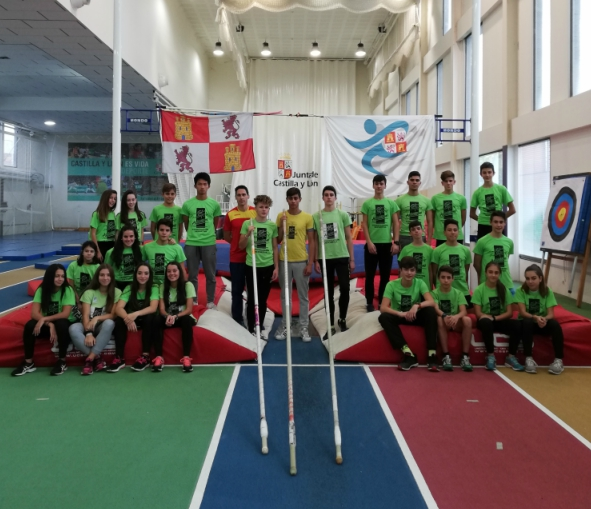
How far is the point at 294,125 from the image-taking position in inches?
580

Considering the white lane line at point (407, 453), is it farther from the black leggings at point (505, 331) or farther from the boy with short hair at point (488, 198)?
the boy with short hair at point (488, 198)

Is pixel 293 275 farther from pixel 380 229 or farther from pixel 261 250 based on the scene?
pixel 380 229

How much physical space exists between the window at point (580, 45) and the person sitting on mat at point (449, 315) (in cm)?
372

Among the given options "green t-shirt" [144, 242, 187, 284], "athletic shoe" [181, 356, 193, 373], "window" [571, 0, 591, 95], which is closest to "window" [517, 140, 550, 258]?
"window" [571, 0, 591, 95]

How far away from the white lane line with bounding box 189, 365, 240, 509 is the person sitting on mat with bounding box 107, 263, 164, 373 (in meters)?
0.83

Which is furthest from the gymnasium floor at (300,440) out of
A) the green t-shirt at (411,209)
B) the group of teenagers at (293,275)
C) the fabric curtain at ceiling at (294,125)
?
the fabric curtain at ceiling at (294,125)

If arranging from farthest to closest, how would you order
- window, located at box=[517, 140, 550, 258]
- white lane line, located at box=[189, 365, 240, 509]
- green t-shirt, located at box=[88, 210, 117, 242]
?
window, located at box=[517, 140, 550, 258]
green t-shirt, located at box=[88, 210, 117, 242]
white lane line, located at box=[189, 365, 240, 509]

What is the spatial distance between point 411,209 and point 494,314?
1.50 meters

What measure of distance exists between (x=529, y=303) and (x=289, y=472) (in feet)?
8.95

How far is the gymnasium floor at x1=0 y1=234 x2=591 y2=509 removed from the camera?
7.40 feet

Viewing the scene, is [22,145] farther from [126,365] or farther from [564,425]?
A: [564,425]

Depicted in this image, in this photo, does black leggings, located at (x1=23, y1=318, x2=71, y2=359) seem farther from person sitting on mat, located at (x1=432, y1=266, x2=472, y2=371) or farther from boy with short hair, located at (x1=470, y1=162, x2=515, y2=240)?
boy with short hair, located at (x1=470, y1=162, x2=515, y2=240)

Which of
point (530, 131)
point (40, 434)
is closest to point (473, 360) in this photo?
point (40, 434)

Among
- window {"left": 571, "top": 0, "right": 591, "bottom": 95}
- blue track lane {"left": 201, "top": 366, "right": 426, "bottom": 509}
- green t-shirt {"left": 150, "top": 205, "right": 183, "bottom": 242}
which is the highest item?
window {"left": 571, "top": 0, "right": 591, "bottom": 95}
